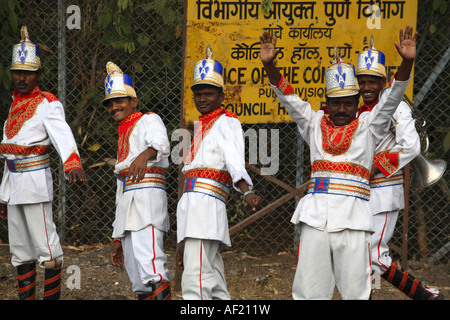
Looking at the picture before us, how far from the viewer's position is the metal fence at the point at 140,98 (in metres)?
6.57

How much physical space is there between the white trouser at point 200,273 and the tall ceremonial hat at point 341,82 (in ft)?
3.96

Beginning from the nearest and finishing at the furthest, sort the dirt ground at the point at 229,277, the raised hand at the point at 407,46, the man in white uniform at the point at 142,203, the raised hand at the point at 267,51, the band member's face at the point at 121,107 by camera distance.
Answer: the raised hand at the point at 407,46 → the raised hand at the point at 267,51 → the man in white uniform at the point at 142,203 → the band member's face at the point at 121,107 → the dirt ground at the point at 229,277

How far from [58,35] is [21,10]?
0.53 m

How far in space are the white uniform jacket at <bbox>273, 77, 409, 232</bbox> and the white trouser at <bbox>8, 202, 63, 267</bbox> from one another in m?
2.00

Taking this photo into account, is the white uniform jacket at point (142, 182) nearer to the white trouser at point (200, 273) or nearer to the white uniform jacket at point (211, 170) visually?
the white uniform jacket at point (211, 170)

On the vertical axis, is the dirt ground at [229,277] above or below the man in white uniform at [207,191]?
below

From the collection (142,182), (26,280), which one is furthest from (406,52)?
(26,280)

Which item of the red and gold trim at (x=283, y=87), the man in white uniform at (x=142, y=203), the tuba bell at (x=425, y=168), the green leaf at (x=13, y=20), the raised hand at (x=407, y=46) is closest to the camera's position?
the raised hand at (x=407, y=46)

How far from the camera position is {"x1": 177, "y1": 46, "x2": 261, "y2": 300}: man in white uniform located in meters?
4.18

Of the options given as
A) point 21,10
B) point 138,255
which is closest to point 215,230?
point 138,255

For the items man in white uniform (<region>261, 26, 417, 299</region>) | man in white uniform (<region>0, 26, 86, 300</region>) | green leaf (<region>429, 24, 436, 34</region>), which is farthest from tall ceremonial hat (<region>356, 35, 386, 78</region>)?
man in white uniform (<region>0, 26, 86, 300</region>)

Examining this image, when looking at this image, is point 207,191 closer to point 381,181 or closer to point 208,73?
point 208,73

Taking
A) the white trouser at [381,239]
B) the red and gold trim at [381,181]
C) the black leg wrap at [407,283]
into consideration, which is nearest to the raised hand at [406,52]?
the red and gold trim at [381,181]

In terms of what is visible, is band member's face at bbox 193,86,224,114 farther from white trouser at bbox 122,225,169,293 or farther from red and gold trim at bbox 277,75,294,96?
white trouser at bbox 122,225,169,293
